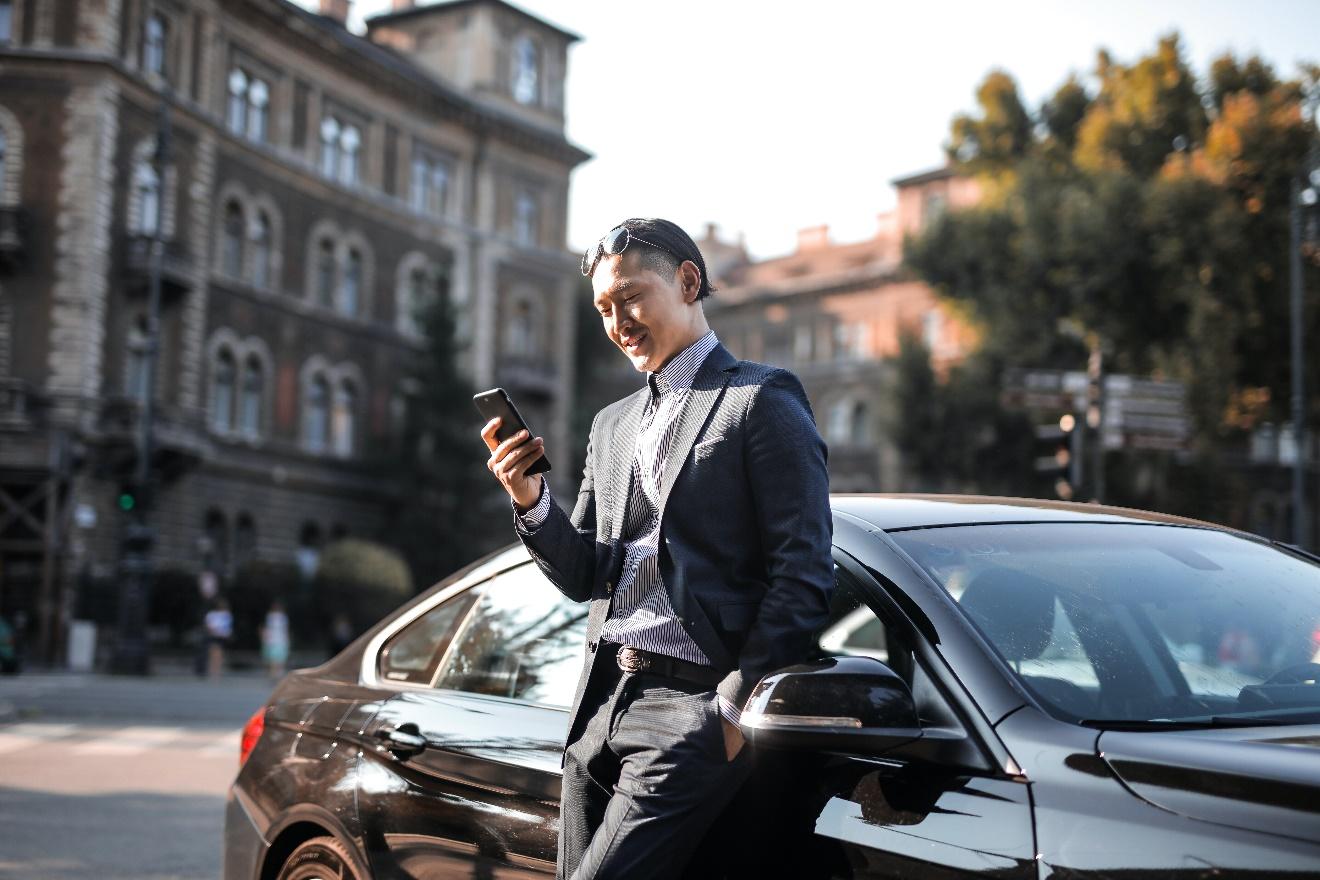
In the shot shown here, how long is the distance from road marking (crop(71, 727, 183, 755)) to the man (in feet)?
37.8

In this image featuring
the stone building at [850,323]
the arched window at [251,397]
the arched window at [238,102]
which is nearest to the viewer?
the arched window at [238,102]

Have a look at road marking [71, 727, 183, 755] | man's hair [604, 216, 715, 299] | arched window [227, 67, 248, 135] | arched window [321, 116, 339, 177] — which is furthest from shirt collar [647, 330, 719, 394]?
arched window [321, 116, 339, 177]

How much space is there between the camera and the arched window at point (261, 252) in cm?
4025

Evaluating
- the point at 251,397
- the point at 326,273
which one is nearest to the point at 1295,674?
the point at 251,397

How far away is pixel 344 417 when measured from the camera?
43.9 m

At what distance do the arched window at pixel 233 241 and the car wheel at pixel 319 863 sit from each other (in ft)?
121

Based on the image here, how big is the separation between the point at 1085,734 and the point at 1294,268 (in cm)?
2989

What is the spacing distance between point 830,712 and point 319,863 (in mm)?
2031

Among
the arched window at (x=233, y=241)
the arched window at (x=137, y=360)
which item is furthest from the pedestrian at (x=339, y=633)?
the arched window at (x=233, y=241)

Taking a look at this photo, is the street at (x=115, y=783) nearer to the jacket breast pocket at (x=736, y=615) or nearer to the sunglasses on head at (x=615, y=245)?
the sunglasses on head at (x=615, y=245)

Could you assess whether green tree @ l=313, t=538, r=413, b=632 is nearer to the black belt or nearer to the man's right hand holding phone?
the man's right hand holding phone

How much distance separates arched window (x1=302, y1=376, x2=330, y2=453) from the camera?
42312 millimetres

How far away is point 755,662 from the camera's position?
2.65 meters

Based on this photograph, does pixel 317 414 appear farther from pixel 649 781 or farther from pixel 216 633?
pixel 649 781
